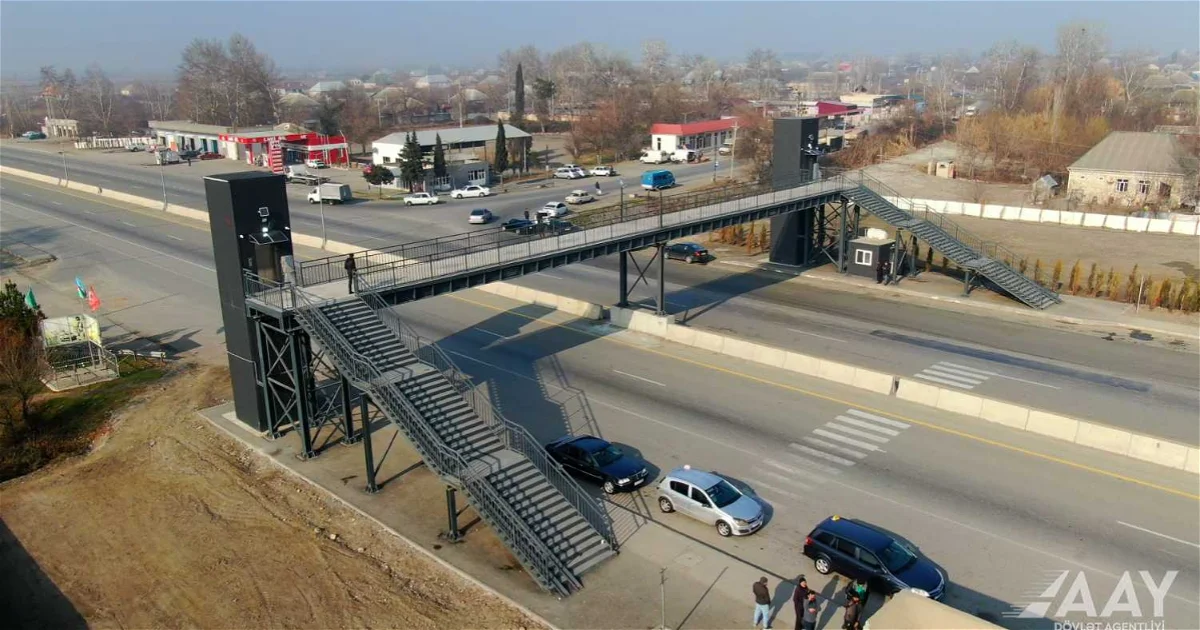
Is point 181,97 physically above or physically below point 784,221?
above

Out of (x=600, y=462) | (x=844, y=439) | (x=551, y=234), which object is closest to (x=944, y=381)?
(x=844, y=439)

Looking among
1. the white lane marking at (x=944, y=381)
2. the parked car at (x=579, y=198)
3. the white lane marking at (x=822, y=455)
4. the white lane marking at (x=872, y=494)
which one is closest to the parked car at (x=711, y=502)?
the white lane marking at (x=872, y=494)

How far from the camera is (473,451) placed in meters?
21.3

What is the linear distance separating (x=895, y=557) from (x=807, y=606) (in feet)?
9.36

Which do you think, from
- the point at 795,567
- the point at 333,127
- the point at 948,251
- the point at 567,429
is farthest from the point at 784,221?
the point at 333,127

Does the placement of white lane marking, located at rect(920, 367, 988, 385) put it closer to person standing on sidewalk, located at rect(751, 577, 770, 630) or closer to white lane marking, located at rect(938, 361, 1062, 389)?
white lane marking, located at rect(938, 361, 1062, 389)

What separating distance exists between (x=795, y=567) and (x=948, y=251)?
2901cm

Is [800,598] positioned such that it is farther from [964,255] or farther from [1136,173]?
[1136,173]

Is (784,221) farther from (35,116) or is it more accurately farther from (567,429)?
(35,116)

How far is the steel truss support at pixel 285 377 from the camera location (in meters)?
24.4

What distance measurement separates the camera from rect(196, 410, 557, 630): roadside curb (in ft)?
58.3

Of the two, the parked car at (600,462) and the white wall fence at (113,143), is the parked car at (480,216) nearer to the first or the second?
the parked car at (600,462)

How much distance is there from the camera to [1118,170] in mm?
64188

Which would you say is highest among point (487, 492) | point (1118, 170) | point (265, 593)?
point (1118, 170)
